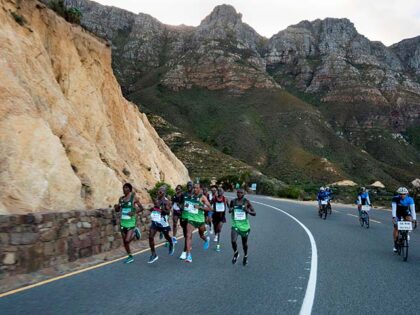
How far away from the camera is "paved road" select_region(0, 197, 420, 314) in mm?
6238

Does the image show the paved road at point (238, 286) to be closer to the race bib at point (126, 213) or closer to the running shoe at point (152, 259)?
the running shoe at point (152, 259)

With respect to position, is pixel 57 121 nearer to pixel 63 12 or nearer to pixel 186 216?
pixel 186 216

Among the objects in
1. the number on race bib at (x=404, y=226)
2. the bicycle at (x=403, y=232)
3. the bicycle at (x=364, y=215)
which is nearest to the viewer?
the bicycle at (x=403, y=232)

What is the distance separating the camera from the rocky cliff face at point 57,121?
559 inches

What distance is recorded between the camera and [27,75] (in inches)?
708

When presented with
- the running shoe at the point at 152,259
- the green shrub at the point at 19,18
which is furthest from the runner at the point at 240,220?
the green shrub at the point at 19,18

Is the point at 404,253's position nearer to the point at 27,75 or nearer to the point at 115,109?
the point at 27,75

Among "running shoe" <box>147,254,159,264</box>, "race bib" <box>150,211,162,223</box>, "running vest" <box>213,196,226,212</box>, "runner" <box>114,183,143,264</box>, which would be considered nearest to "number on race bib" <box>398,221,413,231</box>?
"running vest" <box>213,196,226,212</box>

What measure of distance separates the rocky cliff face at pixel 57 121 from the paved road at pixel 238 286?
5006mm

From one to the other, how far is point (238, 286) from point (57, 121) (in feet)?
42.0

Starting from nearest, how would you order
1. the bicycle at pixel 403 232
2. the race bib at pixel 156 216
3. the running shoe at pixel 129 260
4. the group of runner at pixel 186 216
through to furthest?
the running shoe at pixel 129 260 → the group of runner at pixel 186 216 → the race bib at pixel 156 216 → the bicycle at pixel 403 232

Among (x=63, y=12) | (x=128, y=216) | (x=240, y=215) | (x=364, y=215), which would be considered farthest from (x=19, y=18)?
(x=364, y=215)

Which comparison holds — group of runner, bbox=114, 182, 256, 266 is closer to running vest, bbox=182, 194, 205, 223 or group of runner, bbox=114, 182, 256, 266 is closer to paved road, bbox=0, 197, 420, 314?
running vest, bbox=182, 194, 205, 223

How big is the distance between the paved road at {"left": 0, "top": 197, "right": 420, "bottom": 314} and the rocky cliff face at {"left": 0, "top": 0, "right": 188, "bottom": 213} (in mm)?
5006
